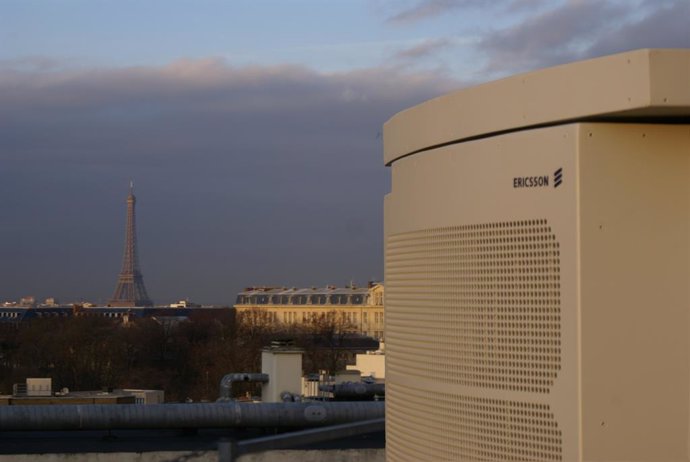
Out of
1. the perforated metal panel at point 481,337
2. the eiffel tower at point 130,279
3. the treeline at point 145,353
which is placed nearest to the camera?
the perforated metal panel at point 481,337

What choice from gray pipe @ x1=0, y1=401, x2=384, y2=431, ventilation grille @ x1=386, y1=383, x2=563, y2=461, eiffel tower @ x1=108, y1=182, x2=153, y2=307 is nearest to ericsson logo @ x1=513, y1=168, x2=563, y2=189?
ventilation grille @ x1=386, y1=383, x2=563, y2=461

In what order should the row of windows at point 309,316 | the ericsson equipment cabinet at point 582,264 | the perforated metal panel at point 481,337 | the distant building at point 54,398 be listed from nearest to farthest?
the ericsson equipment cabinet at point 582,264 < the perforated metal panel at point 481,337 < the distant building at point 54,398 < the row of windows at point 309,316

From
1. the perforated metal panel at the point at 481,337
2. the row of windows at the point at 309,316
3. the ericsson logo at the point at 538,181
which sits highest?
the ericsson logo at the point at 538,181

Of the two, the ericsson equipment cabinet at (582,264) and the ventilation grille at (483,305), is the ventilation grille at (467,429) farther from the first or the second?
the ventilation grille at (483,305)

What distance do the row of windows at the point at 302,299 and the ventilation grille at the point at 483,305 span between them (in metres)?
118

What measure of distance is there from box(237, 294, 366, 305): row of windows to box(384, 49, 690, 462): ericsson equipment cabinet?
119 metres

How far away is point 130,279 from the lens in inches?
7451

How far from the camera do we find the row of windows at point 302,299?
418 feet

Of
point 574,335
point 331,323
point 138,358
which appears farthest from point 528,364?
point 331,323

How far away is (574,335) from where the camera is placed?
6.21 metres

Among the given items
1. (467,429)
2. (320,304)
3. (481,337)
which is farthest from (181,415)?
(320,304)

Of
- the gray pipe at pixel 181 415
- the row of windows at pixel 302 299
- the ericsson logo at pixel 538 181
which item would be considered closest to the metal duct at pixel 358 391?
the gray pipe at pixel 181 415

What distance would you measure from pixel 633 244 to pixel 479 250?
89 centimetres

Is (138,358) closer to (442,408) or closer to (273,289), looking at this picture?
(273,289)
